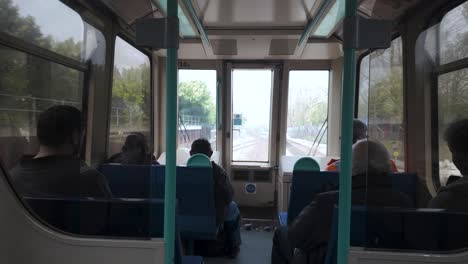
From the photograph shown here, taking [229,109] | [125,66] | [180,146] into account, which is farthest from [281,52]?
[125,66]

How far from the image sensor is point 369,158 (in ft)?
4.23

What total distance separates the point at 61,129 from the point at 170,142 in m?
0.59

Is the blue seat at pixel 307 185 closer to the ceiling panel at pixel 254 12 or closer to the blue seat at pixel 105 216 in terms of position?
the blue seat at pixel 105 216

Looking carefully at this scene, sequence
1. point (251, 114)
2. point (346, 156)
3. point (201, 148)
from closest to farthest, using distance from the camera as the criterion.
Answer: point (346, 156) < point (201, 148) < point (251, 114)

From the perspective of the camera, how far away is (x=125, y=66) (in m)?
1.76

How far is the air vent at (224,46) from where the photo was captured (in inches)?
Result: 135

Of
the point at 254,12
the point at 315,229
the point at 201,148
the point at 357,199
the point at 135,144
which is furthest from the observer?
the point at 201,148

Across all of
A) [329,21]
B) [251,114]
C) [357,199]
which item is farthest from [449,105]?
[251,114]

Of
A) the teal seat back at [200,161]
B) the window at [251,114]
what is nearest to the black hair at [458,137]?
the teal seat back at [200,161]

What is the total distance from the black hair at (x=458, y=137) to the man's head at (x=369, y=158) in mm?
401

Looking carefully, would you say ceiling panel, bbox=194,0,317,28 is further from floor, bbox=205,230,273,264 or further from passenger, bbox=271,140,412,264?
floor, bbox=205,230,273,264

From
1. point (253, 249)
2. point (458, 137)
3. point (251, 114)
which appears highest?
point (251, 114)

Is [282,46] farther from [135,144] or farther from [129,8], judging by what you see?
[135,144]

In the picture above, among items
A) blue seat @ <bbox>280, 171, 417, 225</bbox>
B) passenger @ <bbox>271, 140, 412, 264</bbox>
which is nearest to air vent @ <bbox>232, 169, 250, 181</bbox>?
blue seat @ <bbox>280, 171, 417, 225</bbox>
